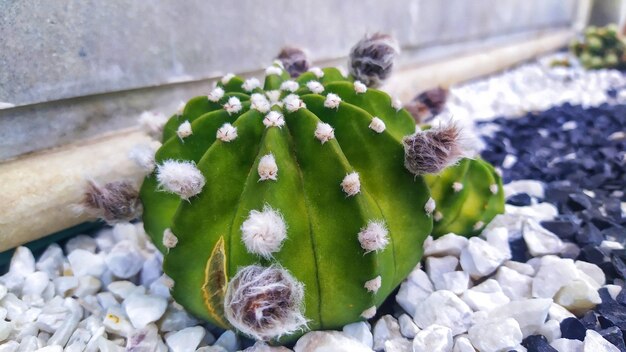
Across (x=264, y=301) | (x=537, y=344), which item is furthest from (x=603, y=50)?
(x=264, y=301)

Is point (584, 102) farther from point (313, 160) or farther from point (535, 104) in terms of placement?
point (313, 160)

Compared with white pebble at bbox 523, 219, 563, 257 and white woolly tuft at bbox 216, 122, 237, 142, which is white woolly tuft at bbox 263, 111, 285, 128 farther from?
white pebble at bbox 523, 219, 563, 257

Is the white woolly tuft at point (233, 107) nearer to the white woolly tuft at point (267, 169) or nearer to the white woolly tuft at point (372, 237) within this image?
the white woolly tuft at point (267, 169)

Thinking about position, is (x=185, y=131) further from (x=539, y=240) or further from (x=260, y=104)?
(x=539, y=240)

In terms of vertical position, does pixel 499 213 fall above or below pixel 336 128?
below

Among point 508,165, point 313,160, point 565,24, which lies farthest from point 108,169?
point 565,24

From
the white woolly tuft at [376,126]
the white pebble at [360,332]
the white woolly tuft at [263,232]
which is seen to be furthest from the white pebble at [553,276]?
the white woolly tuft at [263,232]

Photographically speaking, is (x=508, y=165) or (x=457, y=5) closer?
(x=508, y=165)
